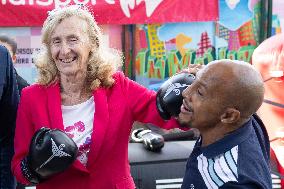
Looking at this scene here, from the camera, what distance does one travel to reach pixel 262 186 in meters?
1.48

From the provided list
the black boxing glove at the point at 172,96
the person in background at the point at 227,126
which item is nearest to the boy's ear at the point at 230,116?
the person in background at the point at 227,126

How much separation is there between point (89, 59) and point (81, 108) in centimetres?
23

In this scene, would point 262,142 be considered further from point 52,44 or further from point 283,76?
point 283,76

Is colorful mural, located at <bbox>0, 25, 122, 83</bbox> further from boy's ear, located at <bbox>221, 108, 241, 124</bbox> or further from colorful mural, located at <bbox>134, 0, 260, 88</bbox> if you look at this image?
boy's ear, located at <bbox>221, 108, 241, 124</bbox>

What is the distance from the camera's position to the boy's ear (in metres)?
1.58

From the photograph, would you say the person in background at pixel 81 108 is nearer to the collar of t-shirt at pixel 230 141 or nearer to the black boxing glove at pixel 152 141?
the collar of t-shirt at pixel 230 141

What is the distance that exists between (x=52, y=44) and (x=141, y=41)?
138 inches

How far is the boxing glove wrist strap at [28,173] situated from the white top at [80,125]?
19 centimetres

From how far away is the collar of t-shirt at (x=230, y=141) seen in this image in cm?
160

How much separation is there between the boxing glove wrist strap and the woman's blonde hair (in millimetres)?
359

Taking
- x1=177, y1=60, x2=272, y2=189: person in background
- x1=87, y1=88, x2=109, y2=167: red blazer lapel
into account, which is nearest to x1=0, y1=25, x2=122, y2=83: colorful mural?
x1=87, y1=88, x2=109, y2=167: red blazer lapel

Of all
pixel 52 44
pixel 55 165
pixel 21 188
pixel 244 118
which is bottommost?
pixel 21 188

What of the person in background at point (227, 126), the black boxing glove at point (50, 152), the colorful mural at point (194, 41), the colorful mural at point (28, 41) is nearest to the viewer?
the person in background at point (227, 126)

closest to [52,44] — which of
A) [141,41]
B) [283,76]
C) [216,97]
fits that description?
[216,97]
